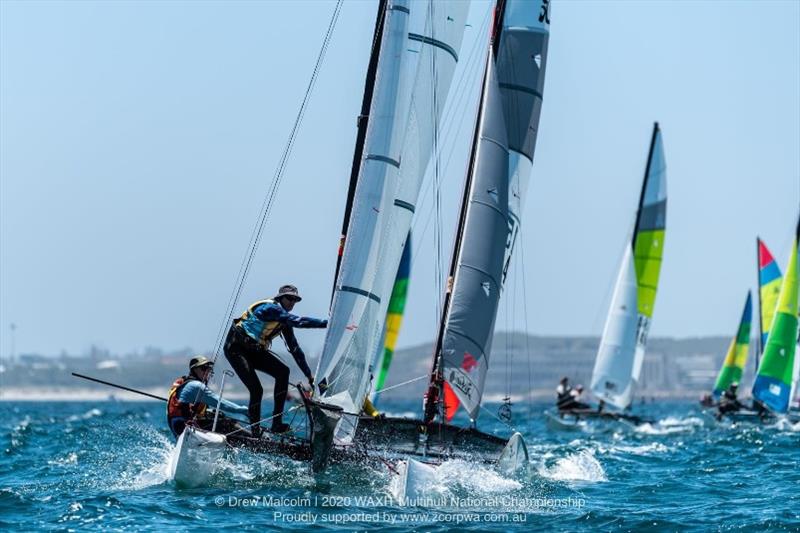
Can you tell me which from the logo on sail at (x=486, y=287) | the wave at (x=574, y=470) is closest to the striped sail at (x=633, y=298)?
the wave at (x=574, y=470)

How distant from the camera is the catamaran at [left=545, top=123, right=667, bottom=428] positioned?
35.5 meters

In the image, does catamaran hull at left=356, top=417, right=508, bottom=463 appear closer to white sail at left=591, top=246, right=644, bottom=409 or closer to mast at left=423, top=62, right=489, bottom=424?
mast at left=423, top=62, right=489, bottom=424

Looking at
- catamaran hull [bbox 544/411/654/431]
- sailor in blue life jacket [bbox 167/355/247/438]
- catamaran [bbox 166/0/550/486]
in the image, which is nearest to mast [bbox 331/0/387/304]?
catamaran [bbox 166/0/550/486]

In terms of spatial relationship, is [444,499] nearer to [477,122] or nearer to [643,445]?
[477,122]

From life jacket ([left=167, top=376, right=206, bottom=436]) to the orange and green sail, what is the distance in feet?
95.9

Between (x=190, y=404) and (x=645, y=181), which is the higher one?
(x=645, y=181)

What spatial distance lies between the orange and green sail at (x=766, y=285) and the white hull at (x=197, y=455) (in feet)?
98.4

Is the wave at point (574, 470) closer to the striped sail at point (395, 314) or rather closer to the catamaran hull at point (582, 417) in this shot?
the striped sail at point (395, 314)

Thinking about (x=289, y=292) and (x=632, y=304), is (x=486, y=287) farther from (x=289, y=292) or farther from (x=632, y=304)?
(x=632, y=304)

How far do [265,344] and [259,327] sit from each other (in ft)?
0.77

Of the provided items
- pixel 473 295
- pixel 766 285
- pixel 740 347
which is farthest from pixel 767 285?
pixel 473 295

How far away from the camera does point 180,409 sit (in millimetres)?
15633

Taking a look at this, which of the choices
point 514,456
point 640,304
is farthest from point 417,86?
point 640,304

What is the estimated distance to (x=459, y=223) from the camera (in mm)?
18703
